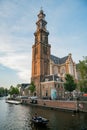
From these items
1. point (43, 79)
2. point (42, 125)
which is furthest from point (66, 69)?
point (42, 125)

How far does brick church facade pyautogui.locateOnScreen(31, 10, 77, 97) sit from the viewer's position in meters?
86.0

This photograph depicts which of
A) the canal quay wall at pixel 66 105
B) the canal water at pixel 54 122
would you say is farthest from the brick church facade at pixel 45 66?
the canal water at pixel 54 122

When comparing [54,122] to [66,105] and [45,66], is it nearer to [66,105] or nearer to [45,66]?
[66,105]

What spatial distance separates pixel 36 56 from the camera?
99875mm

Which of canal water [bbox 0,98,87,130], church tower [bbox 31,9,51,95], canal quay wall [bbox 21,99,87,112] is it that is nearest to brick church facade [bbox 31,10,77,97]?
church tower [bbox 31,9,51,95]

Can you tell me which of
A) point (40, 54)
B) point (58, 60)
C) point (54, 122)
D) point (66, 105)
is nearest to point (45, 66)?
point (40, 54)

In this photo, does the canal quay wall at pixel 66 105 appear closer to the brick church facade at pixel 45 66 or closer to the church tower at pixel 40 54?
the brick church facade at pixel 45 66

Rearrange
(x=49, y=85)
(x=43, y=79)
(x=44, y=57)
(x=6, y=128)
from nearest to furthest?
1. (x=6, y=128)
2. (x=49, y=85)
3. (x=43, y=79)
4. (x=44, y=57)

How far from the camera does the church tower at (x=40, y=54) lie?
94169mm

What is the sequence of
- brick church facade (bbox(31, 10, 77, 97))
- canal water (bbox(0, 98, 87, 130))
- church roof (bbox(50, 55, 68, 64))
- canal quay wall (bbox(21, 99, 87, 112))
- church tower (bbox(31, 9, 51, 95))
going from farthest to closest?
church roof (bbox(50, 55, 68, 64)) < church tower (bbox(31, 9, 51, 95)) < brick church facade (bbox(31, 10, 77, 97)) < canal quay wall (bbox(21, 99, 87, 112)) < canal water (bbox(0, 98, 87, 130))

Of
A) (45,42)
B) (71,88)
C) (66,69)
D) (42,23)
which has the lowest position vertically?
(71,88)

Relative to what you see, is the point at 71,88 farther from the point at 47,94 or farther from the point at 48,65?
the point at 48,65

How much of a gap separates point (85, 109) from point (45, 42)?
213ft

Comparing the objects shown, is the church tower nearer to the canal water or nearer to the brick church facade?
the brick church facade
